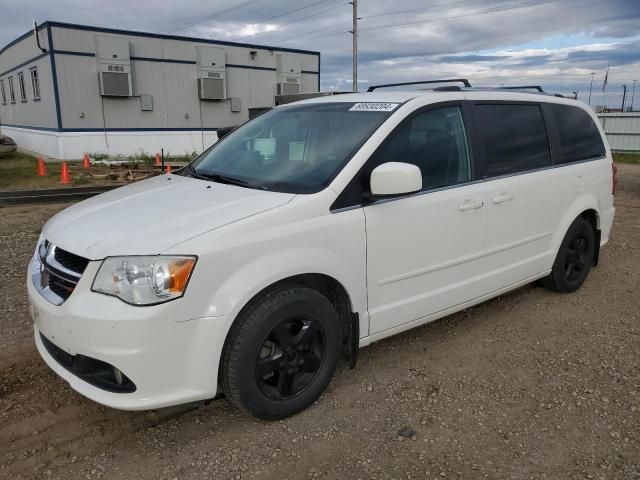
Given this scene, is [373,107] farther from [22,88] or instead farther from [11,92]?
[11,92]

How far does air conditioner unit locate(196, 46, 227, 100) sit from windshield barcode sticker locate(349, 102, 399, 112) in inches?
798

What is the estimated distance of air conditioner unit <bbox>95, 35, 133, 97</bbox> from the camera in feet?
64.0

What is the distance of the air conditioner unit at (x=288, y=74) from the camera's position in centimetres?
2483

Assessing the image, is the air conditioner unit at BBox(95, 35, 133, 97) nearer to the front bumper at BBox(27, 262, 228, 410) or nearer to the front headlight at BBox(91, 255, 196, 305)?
the front bumper at BBox(27, 262, 228, 410)

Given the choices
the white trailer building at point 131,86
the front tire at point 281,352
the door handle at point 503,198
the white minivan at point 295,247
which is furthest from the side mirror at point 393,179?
the white trailer building at point 131,86

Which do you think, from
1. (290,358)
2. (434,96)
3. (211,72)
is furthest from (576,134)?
(211,72)

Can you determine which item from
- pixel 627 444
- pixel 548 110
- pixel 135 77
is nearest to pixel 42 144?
pixel 135 77

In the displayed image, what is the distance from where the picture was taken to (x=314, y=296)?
2.92 metres

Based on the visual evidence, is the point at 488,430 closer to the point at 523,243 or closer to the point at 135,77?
the point at 523,243

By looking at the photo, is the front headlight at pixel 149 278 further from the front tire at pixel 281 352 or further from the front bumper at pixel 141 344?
the front tire at pixel 281 352

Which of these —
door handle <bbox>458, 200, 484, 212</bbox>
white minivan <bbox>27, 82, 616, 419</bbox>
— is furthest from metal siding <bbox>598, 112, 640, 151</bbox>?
door handle <bbox>458, 200, 484, 212</bbox>

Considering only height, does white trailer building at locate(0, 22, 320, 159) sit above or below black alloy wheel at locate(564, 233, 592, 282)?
above

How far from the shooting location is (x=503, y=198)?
12.8 feet

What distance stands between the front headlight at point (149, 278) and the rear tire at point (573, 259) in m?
3.56
